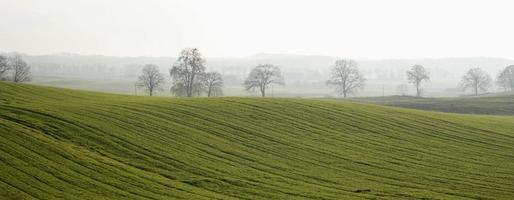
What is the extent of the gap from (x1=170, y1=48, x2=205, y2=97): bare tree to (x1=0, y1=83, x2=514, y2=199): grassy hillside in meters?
58.1

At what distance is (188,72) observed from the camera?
108875 millimetres

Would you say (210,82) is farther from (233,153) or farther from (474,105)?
(233,153)

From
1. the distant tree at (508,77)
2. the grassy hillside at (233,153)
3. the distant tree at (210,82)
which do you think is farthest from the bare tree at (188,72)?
the distant tree at (508,77)

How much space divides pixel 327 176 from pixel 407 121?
21.7m

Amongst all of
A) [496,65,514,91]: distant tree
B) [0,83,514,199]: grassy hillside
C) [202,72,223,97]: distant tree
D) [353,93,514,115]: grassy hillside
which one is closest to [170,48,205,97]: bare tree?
[202,72,223,97]: distant tree

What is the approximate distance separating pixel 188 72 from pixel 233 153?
253 ft

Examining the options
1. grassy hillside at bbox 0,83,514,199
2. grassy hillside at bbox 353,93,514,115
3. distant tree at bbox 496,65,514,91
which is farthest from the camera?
distant tree at bbox 496,65,514,91

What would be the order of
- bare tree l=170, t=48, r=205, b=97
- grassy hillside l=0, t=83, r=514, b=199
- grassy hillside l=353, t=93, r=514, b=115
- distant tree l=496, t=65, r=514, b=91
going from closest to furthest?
grassy hillside l=0, t=83, r=514, b=199 < grassy hillside l=353, t=93, r=514, b=115 < bare tree l=170, t=48, r=205, b=97 < distant tree l=496, t=65, r=514, b=91

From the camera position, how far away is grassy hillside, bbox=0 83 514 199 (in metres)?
25.4

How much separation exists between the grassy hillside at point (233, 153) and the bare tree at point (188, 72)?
58.1 metres

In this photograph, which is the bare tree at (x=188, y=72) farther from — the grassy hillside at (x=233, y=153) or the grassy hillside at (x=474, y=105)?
the grassy hillside at (x=233, y=153)

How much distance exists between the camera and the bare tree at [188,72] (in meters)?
107

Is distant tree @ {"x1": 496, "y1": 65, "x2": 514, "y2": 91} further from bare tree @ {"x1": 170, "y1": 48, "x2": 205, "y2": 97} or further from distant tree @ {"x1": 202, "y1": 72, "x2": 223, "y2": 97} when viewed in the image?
bare tree @ {"x1": 170, "y1": 48, "x2": 205, "y2": 97}

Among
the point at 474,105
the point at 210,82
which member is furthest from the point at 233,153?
the point at 210,82
